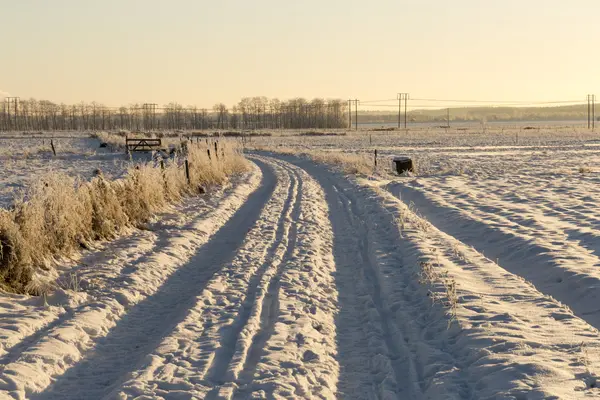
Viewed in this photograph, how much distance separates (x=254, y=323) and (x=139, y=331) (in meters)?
1.38

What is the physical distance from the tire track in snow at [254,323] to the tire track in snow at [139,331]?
778 millimetres

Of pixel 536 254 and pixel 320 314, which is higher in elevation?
pixel 536 254

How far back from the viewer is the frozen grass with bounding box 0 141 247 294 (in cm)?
843

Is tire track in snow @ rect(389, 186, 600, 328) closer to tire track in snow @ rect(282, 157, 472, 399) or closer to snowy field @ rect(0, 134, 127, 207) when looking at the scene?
tire track in snow @ rect(282, 157, 472, 399)

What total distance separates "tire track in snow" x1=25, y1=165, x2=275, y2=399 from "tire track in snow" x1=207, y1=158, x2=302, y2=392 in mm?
778

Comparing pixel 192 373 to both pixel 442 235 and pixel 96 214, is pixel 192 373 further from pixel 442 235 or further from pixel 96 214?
pixel 442 235

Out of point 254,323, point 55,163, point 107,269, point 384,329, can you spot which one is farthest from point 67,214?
point 55,163

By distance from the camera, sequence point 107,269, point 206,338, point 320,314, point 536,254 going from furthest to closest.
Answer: point 536,254 → point 107,269 → point 320,314 → point 206,338

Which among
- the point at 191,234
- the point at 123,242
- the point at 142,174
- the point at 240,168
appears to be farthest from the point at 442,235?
the point at 240,168

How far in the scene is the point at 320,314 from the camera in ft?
25.0

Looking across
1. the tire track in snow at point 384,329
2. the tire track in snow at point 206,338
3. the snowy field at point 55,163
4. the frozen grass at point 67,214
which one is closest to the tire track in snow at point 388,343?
the tire track in snow at point 384,329

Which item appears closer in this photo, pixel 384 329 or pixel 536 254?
pixel 384 329

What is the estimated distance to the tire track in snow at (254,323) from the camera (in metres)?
5.84

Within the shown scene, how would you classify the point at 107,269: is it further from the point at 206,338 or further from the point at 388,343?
the point at 388,343
